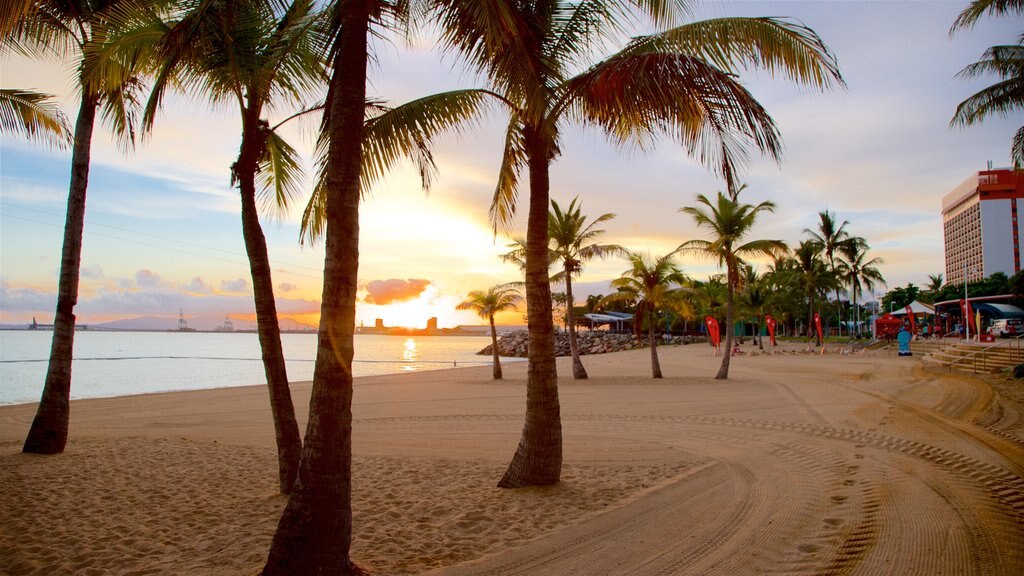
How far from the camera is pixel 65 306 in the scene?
28.4 ft

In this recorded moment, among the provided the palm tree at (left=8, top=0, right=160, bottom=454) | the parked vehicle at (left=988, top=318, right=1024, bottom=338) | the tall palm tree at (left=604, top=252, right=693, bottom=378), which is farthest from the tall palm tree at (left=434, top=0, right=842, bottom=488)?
the parked vehicle at (left=988, top=318, right=1024, bottom=338)

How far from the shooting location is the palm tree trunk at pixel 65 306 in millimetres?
8617

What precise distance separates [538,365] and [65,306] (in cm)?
735

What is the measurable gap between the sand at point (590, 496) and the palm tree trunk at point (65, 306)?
36 cm

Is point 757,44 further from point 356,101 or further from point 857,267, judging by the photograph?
point 857,267

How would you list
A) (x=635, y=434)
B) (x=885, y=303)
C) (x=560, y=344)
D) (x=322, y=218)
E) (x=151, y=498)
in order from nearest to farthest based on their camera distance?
(x=151, y=498), (x=322, y=218), (x=635, y=434), (x=560, y=344), (x=885, y=303)

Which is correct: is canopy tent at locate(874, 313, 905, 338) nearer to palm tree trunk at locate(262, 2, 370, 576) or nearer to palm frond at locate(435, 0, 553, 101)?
palm frond at locate(435, 0, 553, 101)

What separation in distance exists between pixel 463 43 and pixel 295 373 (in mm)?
37209

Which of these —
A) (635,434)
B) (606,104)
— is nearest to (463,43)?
(606,104)

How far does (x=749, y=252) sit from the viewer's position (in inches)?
851

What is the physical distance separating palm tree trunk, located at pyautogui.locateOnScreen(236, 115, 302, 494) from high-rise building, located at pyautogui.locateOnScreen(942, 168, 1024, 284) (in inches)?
5282

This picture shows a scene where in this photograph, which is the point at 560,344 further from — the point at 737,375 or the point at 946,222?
the point at 946,222

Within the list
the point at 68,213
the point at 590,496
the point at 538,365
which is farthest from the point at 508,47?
the point at 68,213

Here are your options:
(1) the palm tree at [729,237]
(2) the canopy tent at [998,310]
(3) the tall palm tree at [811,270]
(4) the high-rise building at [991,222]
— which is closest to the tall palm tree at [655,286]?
(1) the palm tree at [729,237]
